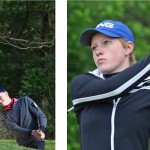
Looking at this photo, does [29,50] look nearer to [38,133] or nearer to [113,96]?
[38,133]

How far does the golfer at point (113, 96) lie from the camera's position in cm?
165

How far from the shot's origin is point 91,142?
169 centimetres

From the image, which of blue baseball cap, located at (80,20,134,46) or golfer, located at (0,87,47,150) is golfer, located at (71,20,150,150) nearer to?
blue baseball cap, located at (80,20,134,46)

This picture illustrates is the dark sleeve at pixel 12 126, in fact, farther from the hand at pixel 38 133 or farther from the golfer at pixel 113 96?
the golfer at pixel 113 96

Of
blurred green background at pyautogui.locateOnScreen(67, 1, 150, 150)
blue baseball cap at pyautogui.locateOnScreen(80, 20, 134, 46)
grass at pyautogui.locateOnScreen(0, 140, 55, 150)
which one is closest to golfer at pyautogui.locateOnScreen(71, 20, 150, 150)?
blue baseball cap at pyautogui.locateOnScreen(80, 20, 134, 46)

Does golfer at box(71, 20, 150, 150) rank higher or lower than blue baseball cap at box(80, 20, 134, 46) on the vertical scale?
lower

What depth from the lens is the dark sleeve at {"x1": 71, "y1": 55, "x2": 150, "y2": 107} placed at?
163 cm

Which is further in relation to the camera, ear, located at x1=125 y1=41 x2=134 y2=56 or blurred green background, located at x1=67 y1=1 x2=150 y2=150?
Result: blurred green background, located at x1=67 y1=1 x2=150 y2=150

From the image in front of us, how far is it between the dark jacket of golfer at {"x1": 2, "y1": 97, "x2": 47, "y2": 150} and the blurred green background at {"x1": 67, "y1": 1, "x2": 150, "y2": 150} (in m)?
1.42

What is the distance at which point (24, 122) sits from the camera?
7.02 feet

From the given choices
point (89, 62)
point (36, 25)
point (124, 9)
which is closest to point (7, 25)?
point (36, 25)

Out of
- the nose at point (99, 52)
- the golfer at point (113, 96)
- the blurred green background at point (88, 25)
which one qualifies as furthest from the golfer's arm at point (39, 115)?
the blurred green background at point (88, 25)

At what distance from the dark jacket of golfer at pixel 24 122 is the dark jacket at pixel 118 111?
43 cm

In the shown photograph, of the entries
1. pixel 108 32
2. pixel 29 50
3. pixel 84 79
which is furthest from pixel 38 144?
pixel 108 32
